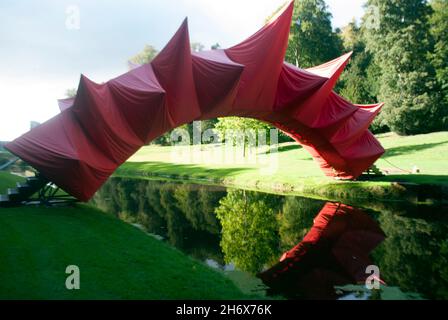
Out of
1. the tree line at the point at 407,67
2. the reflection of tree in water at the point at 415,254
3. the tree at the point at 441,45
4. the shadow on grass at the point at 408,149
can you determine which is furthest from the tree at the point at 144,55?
the reflection of tree in water at the point at 415,254

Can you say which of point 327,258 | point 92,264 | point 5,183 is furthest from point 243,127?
point 92,264

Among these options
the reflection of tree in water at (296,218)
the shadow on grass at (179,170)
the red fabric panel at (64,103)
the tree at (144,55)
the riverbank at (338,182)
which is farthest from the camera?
the tree at (144,55)

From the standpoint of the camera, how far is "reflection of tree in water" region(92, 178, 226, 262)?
536 inches

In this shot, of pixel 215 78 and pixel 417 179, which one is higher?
pixel 215 78

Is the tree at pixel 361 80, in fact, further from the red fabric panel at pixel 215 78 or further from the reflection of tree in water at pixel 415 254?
the red fabric panel at pixel 215 78

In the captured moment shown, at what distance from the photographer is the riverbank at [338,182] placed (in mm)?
19938

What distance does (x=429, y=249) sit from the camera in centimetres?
1204

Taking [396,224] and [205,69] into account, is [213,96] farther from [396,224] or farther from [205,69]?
[396,224]

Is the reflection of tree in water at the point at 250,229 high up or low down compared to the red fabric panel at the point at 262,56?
down

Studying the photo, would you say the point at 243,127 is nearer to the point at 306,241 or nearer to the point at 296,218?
the point at 296,218

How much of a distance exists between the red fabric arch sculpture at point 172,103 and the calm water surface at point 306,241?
371cm

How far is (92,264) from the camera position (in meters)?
8.65

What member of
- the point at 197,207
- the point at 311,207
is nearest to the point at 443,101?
the point at 311,207

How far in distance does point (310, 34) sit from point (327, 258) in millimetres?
43845
